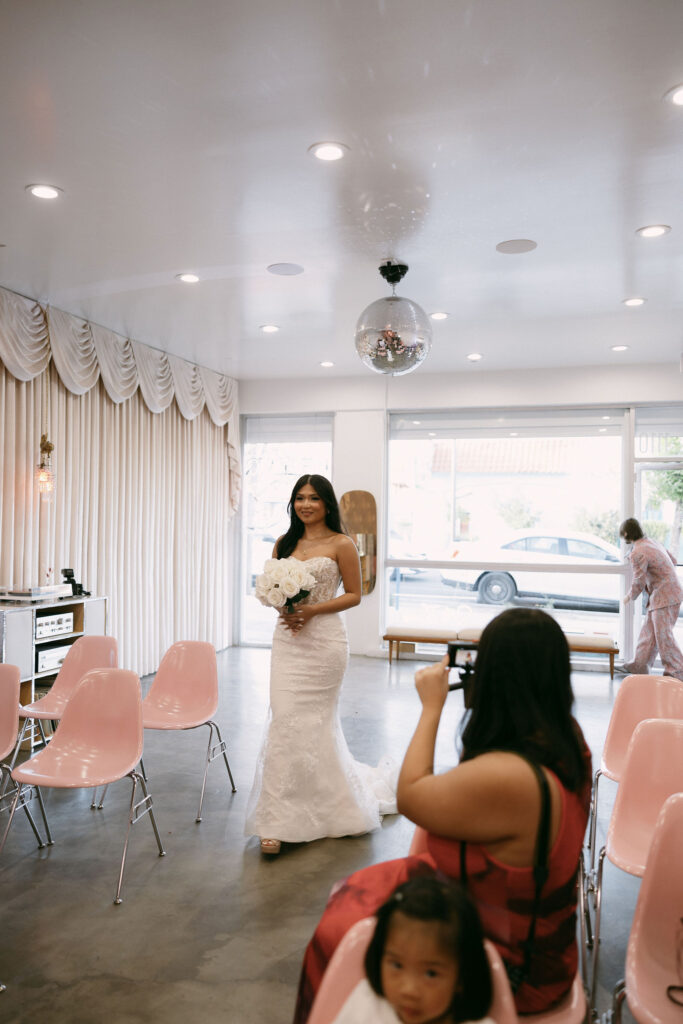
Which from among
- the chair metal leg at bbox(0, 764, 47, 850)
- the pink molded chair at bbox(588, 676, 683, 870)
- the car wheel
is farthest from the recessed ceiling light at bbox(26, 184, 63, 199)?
the car wheel

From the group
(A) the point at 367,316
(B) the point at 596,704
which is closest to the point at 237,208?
(A) the point at 367,316

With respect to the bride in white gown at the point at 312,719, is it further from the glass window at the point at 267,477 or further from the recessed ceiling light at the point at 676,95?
the glass window at the point at 267,477

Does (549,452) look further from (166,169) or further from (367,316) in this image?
(166,169)

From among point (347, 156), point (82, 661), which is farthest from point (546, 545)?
point (347, 156)

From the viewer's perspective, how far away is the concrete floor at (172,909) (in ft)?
7.98

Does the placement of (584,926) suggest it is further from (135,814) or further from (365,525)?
(365,525)

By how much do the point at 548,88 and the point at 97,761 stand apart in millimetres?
3416

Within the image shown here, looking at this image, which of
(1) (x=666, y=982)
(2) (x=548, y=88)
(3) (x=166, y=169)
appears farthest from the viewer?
(3) (x=166, y=169)

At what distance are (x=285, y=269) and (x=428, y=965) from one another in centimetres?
456

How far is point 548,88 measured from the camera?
112 inches

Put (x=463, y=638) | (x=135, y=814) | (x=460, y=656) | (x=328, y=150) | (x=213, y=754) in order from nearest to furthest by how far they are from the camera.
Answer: (x=460, y=656)
(x=328, y=150)
(x=135, y=814)
(x=213, y=754)
(x=463, y=638)

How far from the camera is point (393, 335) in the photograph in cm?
409

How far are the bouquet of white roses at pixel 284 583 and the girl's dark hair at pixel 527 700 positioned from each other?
6.78ft

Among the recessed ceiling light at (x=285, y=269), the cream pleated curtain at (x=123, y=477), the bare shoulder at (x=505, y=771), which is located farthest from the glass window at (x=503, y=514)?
the bare shoulder at (x=505, y=771)
